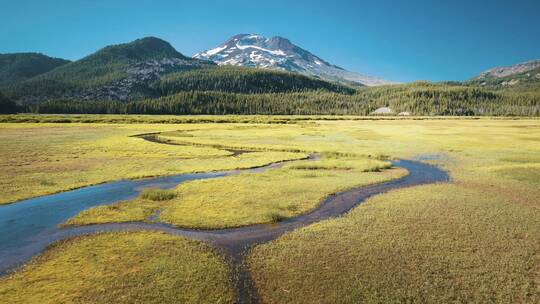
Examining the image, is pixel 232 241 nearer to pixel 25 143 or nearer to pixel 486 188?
pixel 486 188

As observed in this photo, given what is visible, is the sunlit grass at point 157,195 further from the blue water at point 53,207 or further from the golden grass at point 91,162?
the golden grass at point 91,162

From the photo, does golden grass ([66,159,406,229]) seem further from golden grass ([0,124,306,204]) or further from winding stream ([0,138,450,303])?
golden grass ([0,124,306,204])

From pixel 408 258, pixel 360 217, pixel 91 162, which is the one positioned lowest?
pixel 408 258

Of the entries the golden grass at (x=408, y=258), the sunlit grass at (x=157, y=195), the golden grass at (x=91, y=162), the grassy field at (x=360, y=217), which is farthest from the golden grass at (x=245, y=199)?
the golden grass at (x=91, y=162)

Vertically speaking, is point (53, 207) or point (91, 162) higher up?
point (91, 162)

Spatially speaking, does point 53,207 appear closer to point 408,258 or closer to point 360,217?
point 360,217

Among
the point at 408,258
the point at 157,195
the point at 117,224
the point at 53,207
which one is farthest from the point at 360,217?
the point at 53,207
